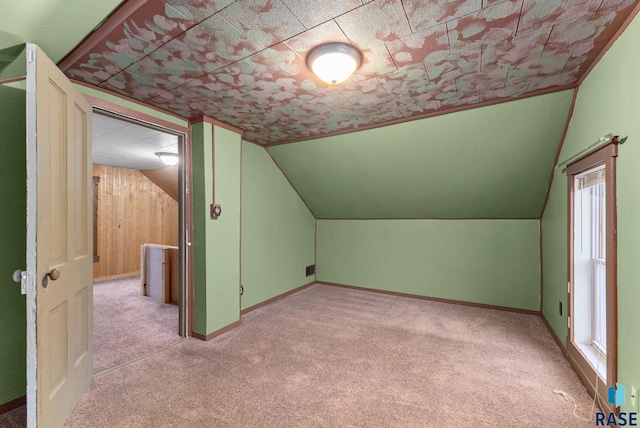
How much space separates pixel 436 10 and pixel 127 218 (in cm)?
646

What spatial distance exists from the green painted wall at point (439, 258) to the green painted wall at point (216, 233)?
2.12m

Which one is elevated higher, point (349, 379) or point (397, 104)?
point (397, 104)

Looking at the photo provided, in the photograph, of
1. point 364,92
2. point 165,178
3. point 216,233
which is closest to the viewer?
point 364,92

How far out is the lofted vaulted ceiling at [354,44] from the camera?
138cm

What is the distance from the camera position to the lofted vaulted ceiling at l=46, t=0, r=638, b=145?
4.53 ft

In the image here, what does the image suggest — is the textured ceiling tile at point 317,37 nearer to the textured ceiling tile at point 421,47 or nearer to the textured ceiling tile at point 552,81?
the textured ceiling tile at point 421,47

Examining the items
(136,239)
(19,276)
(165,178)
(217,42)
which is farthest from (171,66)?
(136,239)

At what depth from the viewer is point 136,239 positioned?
19.5ft

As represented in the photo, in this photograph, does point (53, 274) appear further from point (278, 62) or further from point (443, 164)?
point (443, 164)

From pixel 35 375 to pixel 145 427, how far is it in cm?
65

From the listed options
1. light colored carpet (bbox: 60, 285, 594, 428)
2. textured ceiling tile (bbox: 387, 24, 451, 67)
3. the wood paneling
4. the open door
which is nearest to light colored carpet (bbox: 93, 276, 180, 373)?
light colored carpet (bbox: 60, 285, 594, 428)

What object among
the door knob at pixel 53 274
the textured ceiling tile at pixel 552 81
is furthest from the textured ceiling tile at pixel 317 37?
the door knob at pixel 53 274

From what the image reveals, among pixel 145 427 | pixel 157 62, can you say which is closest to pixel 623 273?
pixel 145 427

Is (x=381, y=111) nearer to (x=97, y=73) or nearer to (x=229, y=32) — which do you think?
(x=229, y=32)
